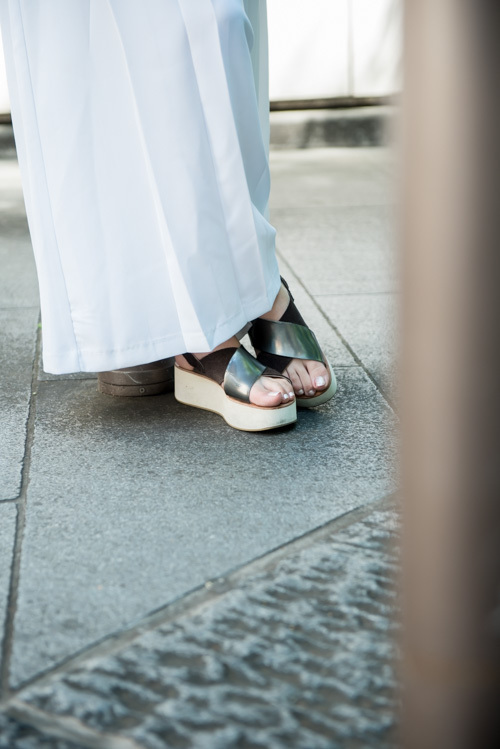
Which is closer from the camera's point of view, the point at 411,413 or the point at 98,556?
the point at 411,413

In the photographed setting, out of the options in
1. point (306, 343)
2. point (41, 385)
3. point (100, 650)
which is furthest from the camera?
point (41, 385)

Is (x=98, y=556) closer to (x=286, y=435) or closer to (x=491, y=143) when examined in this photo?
(x=286, y=435)

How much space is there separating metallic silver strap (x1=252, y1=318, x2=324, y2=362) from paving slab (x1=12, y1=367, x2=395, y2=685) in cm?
12

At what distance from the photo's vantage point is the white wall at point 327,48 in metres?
5.89

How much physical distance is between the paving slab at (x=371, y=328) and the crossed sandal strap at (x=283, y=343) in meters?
0.20

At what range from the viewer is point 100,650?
95 cm

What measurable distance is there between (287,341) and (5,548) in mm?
716

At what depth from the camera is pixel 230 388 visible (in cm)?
159

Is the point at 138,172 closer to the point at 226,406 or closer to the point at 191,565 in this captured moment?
the point at 226,406

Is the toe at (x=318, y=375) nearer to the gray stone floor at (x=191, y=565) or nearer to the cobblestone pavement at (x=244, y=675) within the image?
the gray stone floor at (x=191, y=565)

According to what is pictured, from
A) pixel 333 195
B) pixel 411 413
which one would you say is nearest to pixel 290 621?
pixel 411 413

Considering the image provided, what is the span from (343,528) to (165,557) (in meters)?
0.25

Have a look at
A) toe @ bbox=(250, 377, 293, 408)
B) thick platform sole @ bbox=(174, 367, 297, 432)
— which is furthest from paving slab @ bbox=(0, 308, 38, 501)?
toe @ bbox=(250, 377, 293, 408)

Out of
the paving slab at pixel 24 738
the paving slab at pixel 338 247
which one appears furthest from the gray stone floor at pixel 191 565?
the paving slab at pixel 338 247
